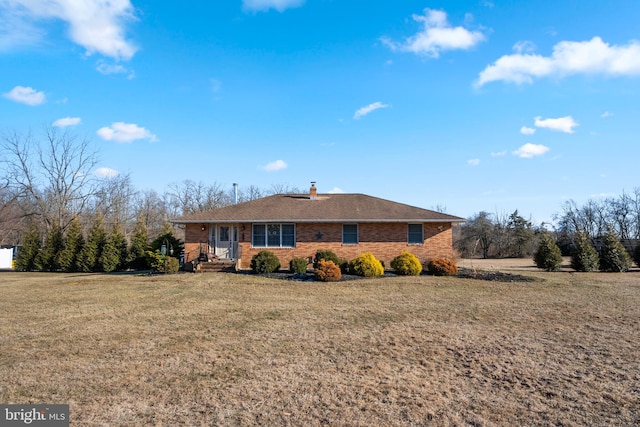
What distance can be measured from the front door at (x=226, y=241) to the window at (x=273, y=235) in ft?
3.70

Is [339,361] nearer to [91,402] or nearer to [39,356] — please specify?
[91,402]

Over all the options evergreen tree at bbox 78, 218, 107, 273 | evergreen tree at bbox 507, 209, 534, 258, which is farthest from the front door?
evergreen tree at bbox 507, 209, 534, 258

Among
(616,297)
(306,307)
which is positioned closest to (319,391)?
(306,307)

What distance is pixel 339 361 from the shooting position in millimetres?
5805

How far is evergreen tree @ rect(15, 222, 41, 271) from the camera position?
2300 centimetres

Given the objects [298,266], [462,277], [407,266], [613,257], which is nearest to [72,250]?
[298,266]

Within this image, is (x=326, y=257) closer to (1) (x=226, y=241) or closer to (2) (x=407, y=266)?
(2) (x=407, y=266)

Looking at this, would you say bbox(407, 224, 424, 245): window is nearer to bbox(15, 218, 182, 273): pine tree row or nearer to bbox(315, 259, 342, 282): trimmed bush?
bbox(315, 259, 342, 282): trimmed bush

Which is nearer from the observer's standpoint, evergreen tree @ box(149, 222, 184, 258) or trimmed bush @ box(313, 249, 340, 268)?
trimmed bush @ box(313, 249, 340, 268)

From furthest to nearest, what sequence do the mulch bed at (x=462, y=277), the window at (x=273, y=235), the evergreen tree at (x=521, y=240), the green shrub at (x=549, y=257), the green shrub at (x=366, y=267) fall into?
the evergreen tree at (x=521, y=240)
the green shrub at (x=549, y=257)
the window at (x=273, y=235)
the green shrub at (x=366, y=267)
the mulch bed at (x=462, y=277)

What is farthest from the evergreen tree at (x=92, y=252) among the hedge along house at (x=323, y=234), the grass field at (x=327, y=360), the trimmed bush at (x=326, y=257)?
the trimmed bush at (x=326, y=257)

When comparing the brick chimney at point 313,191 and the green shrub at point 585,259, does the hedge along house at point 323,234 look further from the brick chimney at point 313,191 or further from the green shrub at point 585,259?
the green shrub at point 585,259

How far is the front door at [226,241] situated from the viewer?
20.7m

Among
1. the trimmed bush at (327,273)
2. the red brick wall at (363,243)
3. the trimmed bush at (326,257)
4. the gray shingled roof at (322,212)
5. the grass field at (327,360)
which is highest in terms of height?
the gray shingled roof at (322,212)
